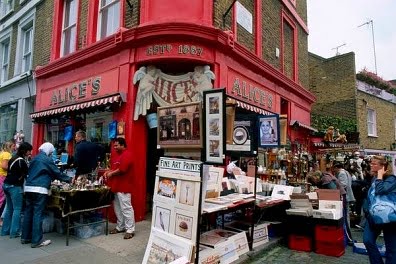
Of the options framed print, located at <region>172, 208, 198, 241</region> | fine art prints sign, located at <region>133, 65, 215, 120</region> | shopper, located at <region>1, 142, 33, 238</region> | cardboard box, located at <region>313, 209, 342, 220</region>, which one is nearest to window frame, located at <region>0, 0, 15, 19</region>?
fine art prints sign, located at <region>133, 65, 215, 120</region>

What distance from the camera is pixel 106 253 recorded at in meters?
5.26

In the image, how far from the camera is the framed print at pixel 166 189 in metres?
4.49

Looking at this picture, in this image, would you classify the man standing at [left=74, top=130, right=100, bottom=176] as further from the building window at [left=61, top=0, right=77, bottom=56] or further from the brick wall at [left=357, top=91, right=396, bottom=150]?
the brick wall at [left=357, top=91, right=396, bottom=150]

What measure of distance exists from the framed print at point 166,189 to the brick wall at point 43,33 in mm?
9180

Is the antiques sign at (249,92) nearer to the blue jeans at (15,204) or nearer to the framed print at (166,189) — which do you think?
the framed print at (166,189)

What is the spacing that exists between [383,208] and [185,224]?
2.85 metres

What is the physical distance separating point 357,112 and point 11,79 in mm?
16930

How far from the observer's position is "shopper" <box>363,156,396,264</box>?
4.43 meters

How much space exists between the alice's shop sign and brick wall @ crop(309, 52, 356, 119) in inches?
522

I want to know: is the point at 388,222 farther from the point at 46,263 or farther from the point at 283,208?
the point at 46,263

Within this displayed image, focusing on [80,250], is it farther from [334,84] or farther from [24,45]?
[334,84]

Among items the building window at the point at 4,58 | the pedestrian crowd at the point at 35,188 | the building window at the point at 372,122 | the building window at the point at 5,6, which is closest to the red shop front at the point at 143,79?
the pedestrian crowd at the point at 35,188

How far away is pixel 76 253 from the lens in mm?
5281

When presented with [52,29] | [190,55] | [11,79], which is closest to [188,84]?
[190,55]
